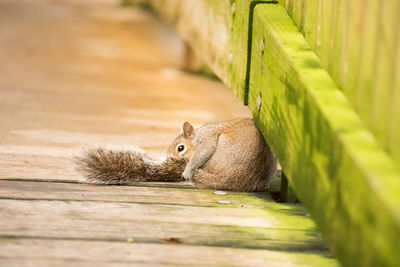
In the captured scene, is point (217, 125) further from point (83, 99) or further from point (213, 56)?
point (83, 99)

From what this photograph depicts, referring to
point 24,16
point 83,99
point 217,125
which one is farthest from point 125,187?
point 24,16

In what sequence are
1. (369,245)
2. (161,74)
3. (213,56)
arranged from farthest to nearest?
(161,74), (213,56), (369,245)

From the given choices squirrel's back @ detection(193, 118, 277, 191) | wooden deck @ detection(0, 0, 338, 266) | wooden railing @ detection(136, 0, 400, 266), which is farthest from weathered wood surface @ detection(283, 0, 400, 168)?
squirrel's back @ detection(193, 118, 277, 191)

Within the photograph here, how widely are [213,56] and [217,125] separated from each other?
0.94 meters

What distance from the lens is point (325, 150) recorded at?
1749 mm

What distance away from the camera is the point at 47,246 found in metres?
1.81

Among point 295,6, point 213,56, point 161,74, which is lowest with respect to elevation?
point 161,74

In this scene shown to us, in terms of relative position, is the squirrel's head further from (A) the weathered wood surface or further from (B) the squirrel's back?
(A) the weathered wood surface

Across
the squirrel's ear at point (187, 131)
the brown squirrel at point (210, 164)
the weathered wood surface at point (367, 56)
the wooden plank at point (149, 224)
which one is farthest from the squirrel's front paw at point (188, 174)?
the weathered wood surface at point (367, 56)

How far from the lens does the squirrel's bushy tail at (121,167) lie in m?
2.45

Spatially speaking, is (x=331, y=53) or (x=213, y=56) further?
(x=213, y=56)

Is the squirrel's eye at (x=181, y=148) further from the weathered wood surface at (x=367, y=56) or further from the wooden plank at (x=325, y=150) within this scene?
the weathered wood surface at (x=367, y=56)

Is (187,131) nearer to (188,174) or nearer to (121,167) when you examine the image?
(188,174)

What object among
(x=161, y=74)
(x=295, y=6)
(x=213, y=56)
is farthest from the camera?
(x=161, y=74)
